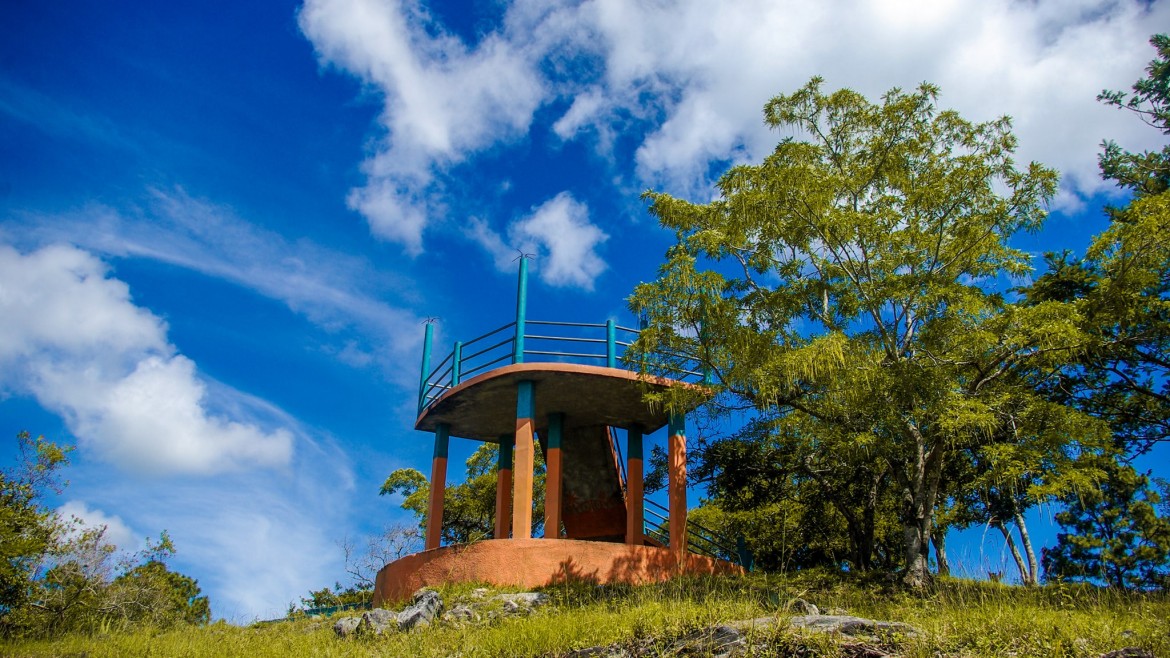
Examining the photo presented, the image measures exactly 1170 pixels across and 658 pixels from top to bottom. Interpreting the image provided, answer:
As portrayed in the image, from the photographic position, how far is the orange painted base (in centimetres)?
1443

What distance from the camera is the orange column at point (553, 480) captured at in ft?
53.7

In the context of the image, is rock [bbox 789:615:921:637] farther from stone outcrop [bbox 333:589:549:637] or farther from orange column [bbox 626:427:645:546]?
orange column [bbox 626:427:645:546]

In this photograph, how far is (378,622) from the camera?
37.9ft

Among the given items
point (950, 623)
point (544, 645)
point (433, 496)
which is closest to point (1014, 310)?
point (950, 623)

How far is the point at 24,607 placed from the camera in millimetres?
15391

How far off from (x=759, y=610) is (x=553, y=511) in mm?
8344

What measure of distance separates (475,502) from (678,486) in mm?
11418

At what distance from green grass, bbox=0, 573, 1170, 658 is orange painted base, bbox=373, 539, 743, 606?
24.7 inches

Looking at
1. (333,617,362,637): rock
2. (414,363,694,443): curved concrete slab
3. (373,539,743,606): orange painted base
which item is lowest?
(333,617,362,637): rock

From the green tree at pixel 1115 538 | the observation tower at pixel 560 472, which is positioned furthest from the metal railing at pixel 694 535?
the green tree at pixel 1115 538

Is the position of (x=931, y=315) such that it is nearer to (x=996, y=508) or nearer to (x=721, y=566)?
(x=721, y=566)

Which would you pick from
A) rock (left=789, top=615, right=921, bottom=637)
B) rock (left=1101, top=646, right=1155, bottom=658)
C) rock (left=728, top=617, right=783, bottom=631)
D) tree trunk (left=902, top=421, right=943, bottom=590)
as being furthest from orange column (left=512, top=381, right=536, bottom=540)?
rock (left=1101, top=646, right=1155, bottom=658)

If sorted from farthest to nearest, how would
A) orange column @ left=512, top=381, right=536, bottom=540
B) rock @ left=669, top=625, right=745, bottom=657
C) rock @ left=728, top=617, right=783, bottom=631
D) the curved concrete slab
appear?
the curved concrete slab, orange column @ left=512, top=381, right=536, bottom=540, rock @ left=728, top=617, right=783, bottom=631, rock @ left=669, top=625, right=745, bottom=657

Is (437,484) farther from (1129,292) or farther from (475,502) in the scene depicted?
(1129,292)
